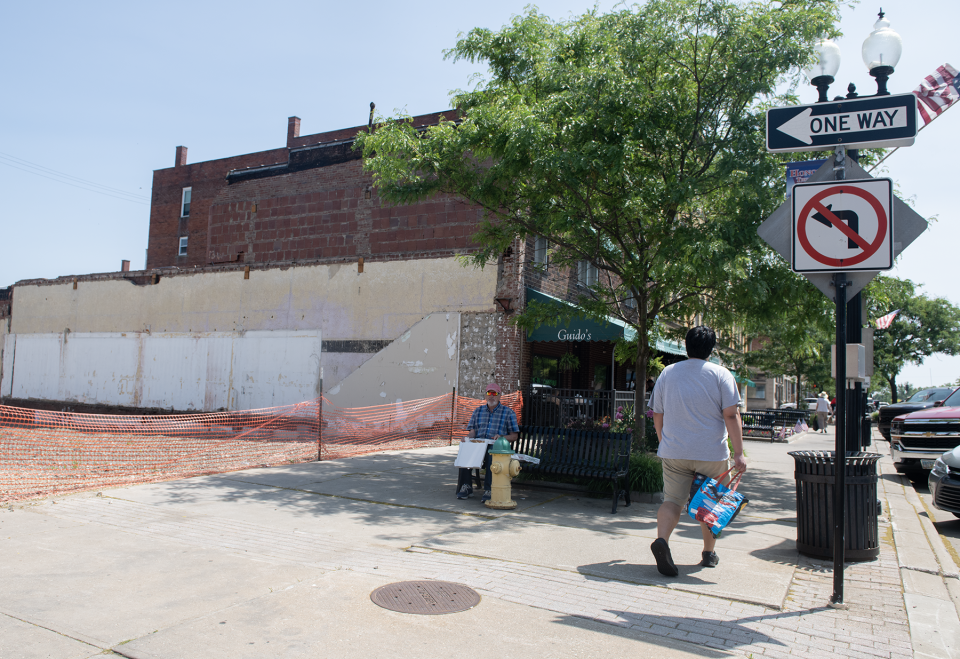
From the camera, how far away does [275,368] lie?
838 inches

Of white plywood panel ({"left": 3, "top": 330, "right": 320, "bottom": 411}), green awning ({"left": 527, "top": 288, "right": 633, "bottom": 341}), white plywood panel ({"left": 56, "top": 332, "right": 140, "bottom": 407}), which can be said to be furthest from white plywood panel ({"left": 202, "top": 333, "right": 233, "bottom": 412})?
green awning ({"left": 527, "top": 288, "right": 633, "bottom": 341})

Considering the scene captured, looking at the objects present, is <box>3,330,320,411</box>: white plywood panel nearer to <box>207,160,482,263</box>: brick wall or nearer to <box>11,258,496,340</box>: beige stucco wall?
<box>11,258,496,340</box>: beige stucco wall

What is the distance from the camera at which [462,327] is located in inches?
724

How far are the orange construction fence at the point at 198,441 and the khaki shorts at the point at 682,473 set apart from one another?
22.9 ft

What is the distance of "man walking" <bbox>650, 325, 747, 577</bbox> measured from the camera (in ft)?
17.2

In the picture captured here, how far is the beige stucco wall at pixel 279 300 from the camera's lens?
1902 centimetres

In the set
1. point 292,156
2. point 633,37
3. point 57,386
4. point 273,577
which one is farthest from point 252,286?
point 273,577

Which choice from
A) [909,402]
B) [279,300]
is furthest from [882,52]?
[279,300]

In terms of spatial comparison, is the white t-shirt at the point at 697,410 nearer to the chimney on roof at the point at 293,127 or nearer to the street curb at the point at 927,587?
the street curb at the point at 927,587

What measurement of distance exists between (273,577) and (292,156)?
23377mm

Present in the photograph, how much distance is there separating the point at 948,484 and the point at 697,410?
4.74 m

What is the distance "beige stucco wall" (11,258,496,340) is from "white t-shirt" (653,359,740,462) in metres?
12.8

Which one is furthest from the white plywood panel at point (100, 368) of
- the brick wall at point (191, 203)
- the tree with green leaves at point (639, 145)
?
the tree with green leaves at point (639, 145)

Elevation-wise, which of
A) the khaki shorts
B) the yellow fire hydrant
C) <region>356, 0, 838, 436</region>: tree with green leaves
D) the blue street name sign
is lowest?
the yellow fire hydrant
